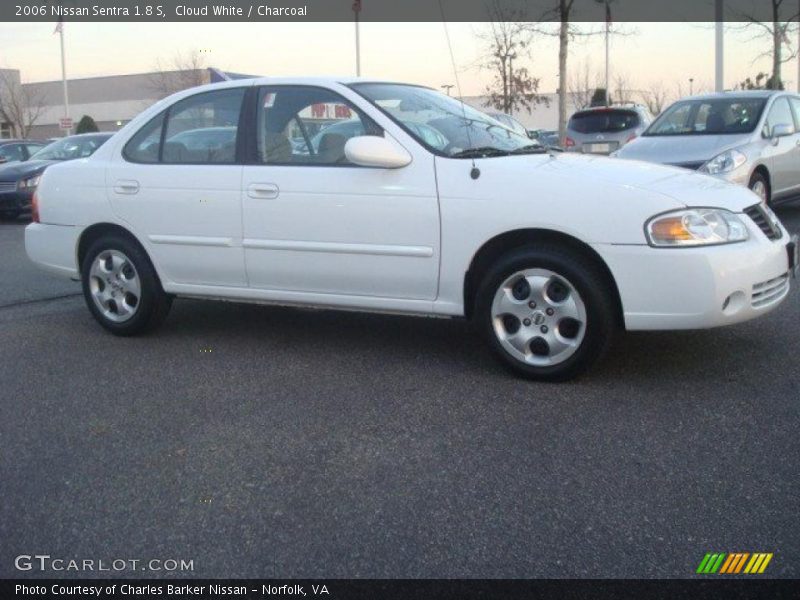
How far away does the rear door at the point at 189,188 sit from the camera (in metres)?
5.57

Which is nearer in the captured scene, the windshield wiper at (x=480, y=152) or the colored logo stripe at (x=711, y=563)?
the colored logo stripe at (x=711, y=563)

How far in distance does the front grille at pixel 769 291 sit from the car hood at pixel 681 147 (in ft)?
15.7

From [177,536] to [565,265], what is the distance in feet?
7.72

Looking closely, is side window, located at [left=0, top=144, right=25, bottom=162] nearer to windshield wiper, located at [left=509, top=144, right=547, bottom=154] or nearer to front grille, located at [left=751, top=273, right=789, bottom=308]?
windshield wiper, located at [left=509, top=144, right=547, bottom=154]

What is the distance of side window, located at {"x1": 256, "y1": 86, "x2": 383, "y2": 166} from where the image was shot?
5.28 meters

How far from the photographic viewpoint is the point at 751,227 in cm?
473

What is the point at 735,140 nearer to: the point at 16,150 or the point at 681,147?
the point at 681,147

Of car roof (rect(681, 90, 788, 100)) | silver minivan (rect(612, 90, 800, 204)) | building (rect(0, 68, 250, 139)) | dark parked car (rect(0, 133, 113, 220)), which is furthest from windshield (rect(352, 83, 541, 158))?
building (rect(0, 68, 250, 139))

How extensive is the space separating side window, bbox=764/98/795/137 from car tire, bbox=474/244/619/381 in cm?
649

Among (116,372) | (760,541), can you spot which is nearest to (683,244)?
→ (760,541)
